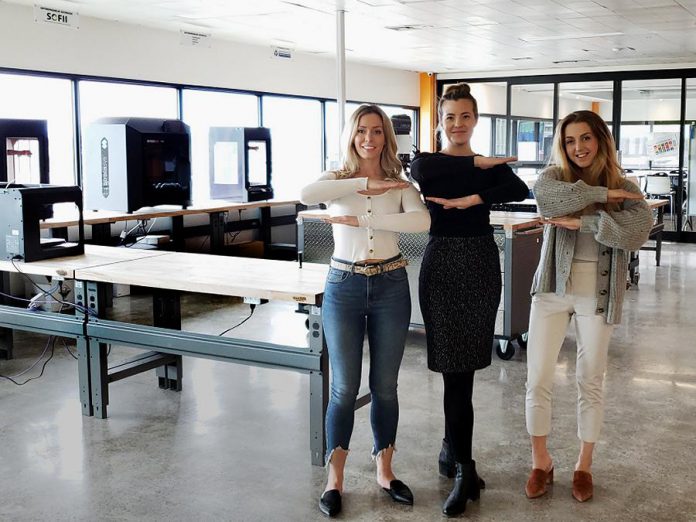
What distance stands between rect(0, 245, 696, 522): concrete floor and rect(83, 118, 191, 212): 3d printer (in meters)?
1.02

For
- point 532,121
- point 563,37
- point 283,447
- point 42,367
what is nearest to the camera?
point 283,447

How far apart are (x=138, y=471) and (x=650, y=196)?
9951mm

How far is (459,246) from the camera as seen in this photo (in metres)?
2.77

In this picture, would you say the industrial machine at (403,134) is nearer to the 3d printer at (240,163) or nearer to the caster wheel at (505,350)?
the caster wheel at (505,350)

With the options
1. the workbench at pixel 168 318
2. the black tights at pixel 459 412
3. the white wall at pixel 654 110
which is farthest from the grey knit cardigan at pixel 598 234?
the white wall at pixel 654 110

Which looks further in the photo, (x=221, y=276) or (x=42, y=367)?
(x=42, y=367)

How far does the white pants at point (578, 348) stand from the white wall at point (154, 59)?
A: 5.66 metres

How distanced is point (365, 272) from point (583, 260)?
2.59 ft

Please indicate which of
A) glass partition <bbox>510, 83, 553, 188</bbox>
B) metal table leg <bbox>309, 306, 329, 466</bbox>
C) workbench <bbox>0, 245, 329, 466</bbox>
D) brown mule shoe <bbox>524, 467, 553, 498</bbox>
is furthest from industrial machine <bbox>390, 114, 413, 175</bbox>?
glass partition <bbox>510, 83, 553, 188</bbox>

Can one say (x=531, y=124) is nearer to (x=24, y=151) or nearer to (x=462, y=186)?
(x=24, y=151)

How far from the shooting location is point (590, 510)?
9.45ft

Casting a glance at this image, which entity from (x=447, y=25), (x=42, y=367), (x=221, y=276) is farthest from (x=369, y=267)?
(x=447, y=25)

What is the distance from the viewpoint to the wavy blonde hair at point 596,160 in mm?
2883

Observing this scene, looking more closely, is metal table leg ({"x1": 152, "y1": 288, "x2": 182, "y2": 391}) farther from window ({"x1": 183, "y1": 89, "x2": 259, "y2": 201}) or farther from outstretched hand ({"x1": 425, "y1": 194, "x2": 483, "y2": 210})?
window ({"x1": 183, "y1": 89, "x2": 259, "y2": 201})
